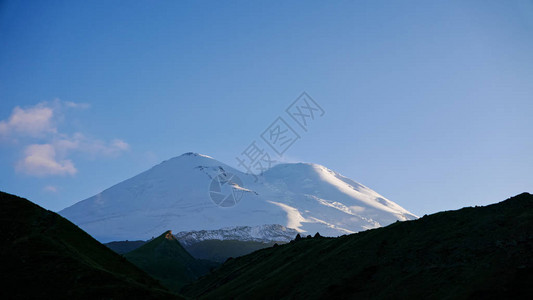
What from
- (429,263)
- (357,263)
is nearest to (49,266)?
(357,263)

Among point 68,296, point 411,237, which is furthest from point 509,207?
point 68,296

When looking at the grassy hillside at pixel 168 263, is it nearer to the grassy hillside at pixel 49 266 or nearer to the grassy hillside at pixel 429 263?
the grassy hillside at pixel 429 263

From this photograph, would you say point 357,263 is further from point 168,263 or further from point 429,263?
point 168,263

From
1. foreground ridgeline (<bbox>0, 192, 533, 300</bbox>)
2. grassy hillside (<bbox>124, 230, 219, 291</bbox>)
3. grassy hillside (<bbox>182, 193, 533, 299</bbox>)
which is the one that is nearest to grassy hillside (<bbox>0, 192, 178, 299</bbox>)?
foreground ridgeline (<bbox>0, 192, 533, 300</bbox>)

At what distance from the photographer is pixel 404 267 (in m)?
45.9

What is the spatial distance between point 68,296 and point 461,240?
137 ft

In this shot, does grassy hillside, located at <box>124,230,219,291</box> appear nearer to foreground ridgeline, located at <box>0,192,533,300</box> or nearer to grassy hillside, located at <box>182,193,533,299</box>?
grassy hillside, located at <box>182,193,533,299</box>

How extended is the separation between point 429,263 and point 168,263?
140 meters

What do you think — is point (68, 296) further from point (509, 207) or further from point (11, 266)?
point (509, 207)

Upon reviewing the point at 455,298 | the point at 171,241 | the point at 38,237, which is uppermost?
the point at 171,241

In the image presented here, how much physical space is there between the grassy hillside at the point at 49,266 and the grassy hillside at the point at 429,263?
74.0ft

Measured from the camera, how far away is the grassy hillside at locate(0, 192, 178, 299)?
111 ft

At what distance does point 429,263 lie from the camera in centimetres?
4384

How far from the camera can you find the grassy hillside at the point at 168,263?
153m
